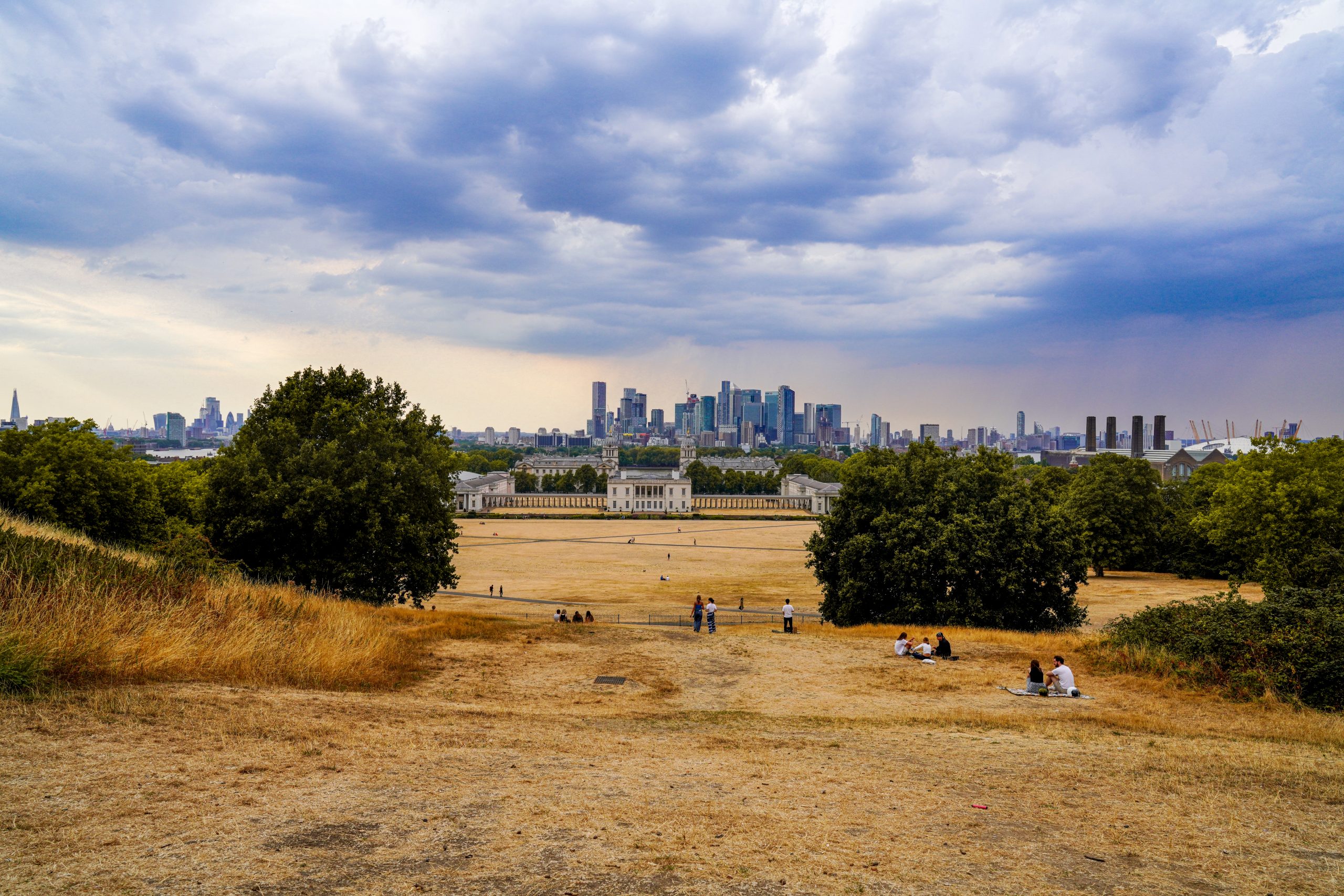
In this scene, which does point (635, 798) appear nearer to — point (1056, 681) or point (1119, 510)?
point (1056, 681)

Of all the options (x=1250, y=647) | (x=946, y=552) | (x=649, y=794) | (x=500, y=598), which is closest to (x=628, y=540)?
(x=500, y=598)

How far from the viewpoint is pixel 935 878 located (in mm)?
6730

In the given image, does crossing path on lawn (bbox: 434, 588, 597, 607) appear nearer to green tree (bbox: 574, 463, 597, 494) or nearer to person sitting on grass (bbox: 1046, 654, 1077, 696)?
person sitting on grass (bbox: 1046, 654, 1077, 696)

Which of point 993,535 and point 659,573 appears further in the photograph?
point 659,573

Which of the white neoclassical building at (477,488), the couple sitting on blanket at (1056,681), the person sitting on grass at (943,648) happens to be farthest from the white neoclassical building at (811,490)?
the couple sitting on blanket at (1056,681)

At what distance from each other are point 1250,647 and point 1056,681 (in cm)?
471

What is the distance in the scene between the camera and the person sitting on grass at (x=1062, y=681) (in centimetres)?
1705

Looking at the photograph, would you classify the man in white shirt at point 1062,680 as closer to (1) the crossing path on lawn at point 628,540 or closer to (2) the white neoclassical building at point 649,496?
(1) the crossing path on lawn at point 628,540

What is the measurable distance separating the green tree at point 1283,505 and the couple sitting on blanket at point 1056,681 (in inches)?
1074

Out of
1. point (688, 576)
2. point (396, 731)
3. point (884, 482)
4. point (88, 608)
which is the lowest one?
point (688, 576)

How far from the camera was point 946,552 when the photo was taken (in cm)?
2948

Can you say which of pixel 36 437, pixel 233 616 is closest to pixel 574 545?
pixel 36 437

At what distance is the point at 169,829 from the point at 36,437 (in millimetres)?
41555

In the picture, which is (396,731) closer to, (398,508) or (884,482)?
(398,508)
